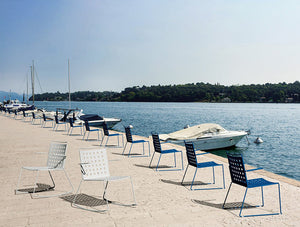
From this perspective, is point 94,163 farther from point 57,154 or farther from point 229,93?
point 229,93

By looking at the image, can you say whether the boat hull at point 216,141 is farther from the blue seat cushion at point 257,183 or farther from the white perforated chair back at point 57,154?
the blue seat cushion at point 257,183

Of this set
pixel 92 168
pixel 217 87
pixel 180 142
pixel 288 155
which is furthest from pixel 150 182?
pixel 217 87

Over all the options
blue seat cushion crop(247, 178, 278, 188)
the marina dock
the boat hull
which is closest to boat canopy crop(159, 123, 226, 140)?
the boat hull

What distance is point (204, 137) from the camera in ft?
56.5

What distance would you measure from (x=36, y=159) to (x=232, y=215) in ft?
23.7

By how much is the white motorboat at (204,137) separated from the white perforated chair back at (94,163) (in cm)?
1006

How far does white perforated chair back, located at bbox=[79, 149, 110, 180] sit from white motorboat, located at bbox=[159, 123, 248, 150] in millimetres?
10061

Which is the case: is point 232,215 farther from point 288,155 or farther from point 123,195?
point 288,155

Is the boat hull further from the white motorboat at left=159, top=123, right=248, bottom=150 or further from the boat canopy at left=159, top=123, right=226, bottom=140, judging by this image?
the boat canopy at left=159, top=123, right=226, bottom=140

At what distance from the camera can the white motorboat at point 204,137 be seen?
16.7 metres

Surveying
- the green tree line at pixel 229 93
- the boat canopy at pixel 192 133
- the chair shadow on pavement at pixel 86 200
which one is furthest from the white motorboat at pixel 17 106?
the green tree line at pixel 229 93


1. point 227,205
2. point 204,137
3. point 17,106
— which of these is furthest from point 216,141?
point 17,106

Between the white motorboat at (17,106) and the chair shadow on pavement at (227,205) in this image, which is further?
the white motorboat at (17,106)

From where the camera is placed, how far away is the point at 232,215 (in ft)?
16.4
